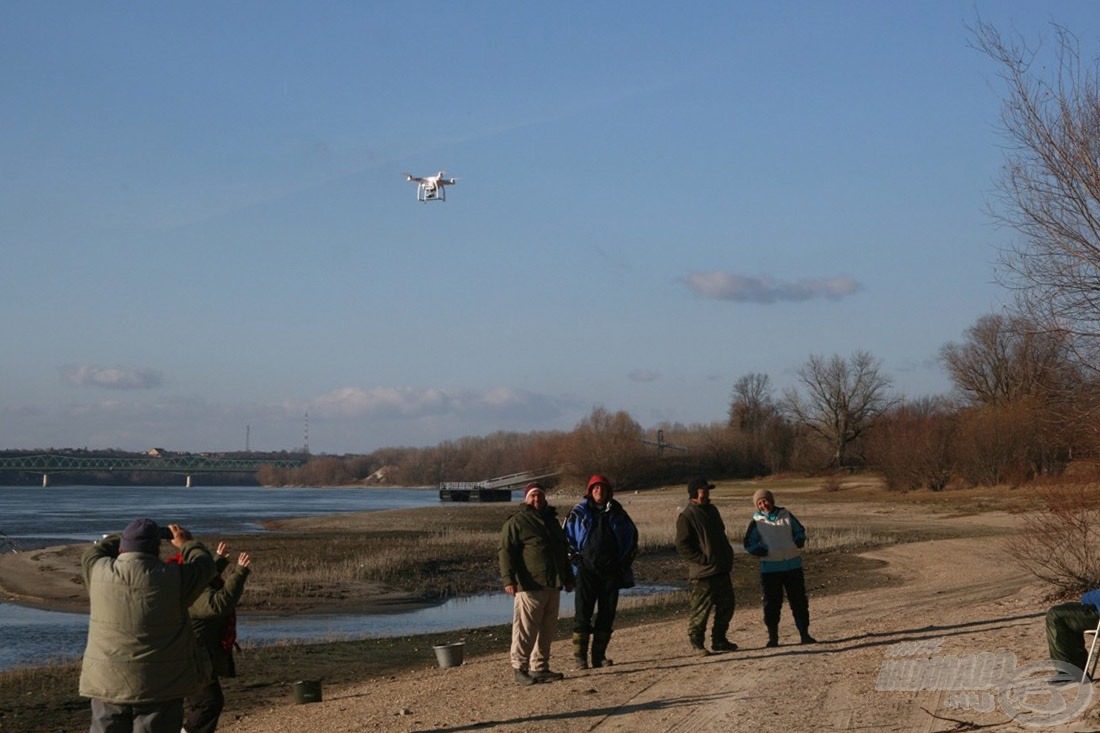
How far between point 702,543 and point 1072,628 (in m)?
3.82

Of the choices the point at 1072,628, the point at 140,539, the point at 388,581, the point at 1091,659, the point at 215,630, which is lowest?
the point at 388,581

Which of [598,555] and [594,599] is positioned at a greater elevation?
[598,555]

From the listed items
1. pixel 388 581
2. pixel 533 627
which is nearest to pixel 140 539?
pixel 533 627

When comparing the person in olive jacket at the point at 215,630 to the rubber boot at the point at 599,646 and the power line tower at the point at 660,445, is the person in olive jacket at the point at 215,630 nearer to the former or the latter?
the rubber boot at the point at 599,646

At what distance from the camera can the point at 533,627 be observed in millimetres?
11219

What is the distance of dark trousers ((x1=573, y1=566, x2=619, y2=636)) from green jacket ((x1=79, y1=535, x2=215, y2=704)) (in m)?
5.41

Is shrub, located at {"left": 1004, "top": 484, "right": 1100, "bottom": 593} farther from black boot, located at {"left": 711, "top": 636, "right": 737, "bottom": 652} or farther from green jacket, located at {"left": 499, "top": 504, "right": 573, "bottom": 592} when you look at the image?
green jacket, located at {"left": 499, "top": 504, "right": 573, "bottom": 592}

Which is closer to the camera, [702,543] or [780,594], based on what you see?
[702,543]

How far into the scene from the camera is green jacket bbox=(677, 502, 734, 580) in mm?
12055

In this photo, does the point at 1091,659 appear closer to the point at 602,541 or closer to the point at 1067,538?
the point at 602,541

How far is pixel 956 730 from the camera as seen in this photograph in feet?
27.7

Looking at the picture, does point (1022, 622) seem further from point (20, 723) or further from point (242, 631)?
point (242, 631)

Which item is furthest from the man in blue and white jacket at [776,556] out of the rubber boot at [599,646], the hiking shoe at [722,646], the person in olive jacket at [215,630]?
the person in olive jacket at [215,630]

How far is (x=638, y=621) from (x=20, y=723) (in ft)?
31.4
